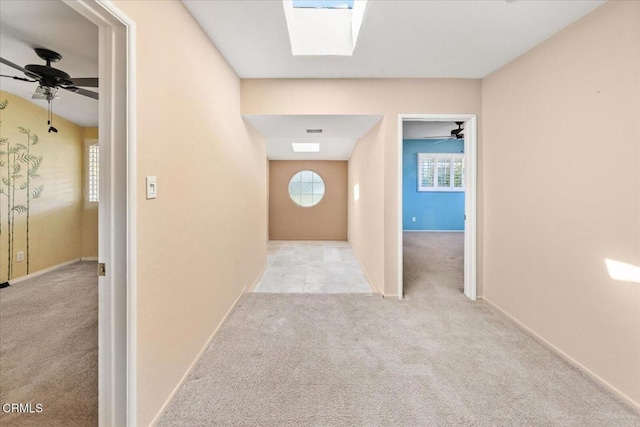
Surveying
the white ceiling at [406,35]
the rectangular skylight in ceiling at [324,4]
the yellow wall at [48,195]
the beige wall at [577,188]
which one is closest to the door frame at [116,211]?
the white ceiling at [406,35]

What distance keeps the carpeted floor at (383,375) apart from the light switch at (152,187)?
115cm

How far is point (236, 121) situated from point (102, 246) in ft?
6.23

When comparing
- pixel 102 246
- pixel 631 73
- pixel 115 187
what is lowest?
pixel 102 246

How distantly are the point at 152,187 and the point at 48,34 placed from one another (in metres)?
1.87

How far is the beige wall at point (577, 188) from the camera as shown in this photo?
1.49 meters

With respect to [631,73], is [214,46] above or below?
above

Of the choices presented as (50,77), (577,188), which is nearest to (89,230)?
(50,77)

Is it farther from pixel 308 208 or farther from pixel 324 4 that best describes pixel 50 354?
pixel 308 208

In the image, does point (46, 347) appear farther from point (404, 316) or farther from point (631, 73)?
point (631, 73)

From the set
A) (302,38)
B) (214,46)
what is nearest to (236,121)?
(214,46)

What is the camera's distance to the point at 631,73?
1.47m

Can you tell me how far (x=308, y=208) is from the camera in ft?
23.1

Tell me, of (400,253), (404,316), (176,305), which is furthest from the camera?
(400,253)

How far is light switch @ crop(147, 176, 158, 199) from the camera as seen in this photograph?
4.21 feet
